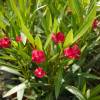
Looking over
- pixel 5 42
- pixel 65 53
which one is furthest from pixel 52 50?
pixel 5 42

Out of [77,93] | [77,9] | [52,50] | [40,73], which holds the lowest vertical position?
[77,93]

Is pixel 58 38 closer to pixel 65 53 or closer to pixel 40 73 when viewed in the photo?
pixel 65 53

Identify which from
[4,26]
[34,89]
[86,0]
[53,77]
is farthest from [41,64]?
[86,0]

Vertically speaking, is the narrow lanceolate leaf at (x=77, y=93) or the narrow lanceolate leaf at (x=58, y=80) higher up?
the narrow lanceolate leaf at (x=58, y=80)

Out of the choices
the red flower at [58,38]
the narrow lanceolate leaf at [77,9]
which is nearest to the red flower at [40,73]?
the red flower at [58,38]

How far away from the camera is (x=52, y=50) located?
1530 millimetres

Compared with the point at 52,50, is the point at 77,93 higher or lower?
lower

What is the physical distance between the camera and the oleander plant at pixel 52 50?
1.44 meters

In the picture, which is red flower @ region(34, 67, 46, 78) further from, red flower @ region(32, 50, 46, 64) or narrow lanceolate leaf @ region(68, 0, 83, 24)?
narrow lanceolate leaf @ region(68, 0, 83, 24)

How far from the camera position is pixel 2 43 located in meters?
1.47

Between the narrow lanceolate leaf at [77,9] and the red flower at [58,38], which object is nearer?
the red flower at [58,38]

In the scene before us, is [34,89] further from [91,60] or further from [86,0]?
[86,0]

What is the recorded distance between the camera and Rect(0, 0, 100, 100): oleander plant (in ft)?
4.73

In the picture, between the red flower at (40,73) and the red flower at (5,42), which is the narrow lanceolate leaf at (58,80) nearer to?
the red flower at (40,73)
